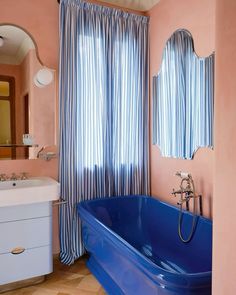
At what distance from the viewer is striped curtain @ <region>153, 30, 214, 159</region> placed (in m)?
2.38

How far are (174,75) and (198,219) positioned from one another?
1425 millimetres

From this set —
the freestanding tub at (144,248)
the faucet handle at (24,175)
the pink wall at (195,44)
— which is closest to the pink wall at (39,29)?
the faucet handle at (24,175)

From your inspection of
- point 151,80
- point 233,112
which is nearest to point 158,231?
point 151,80

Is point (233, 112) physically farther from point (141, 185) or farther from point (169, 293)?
point (141, 185)

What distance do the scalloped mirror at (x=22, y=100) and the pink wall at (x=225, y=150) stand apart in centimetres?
221

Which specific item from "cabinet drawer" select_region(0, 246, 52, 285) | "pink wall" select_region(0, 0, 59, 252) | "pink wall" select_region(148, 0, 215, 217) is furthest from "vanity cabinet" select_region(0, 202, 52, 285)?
"pink wall" select_region(148, 0, 215, 217)

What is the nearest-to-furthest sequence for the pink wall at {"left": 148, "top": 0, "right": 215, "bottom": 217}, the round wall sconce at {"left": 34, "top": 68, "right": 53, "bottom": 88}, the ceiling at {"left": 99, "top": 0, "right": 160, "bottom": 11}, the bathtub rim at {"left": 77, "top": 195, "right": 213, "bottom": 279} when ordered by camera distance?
the bathtub rim at {"left": 77, "top": 195, "right": 213, "bottom": 279} → the pink wall at {"left": 148, "top": 0, "right": 215, "bottom": 217} → the round wall sconce at {"left": 34, "top": 68, "right": 53, "bottom": 88} → the ceiling at {"left": 99, "top": 0, "right": 160, "bottom": 11}

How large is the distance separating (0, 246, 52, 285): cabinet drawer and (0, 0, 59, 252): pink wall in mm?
463

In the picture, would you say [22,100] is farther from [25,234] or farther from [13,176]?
[25,234]

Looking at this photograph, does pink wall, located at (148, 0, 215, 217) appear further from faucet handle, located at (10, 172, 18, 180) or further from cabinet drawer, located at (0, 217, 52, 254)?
faucet handle, located at (10, 172, 18, 180)

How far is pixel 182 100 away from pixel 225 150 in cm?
202

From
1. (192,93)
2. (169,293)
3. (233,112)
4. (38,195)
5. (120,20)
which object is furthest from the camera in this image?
(120,20)

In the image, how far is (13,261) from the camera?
7.54 ft

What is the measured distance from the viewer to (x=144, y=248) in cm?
272
